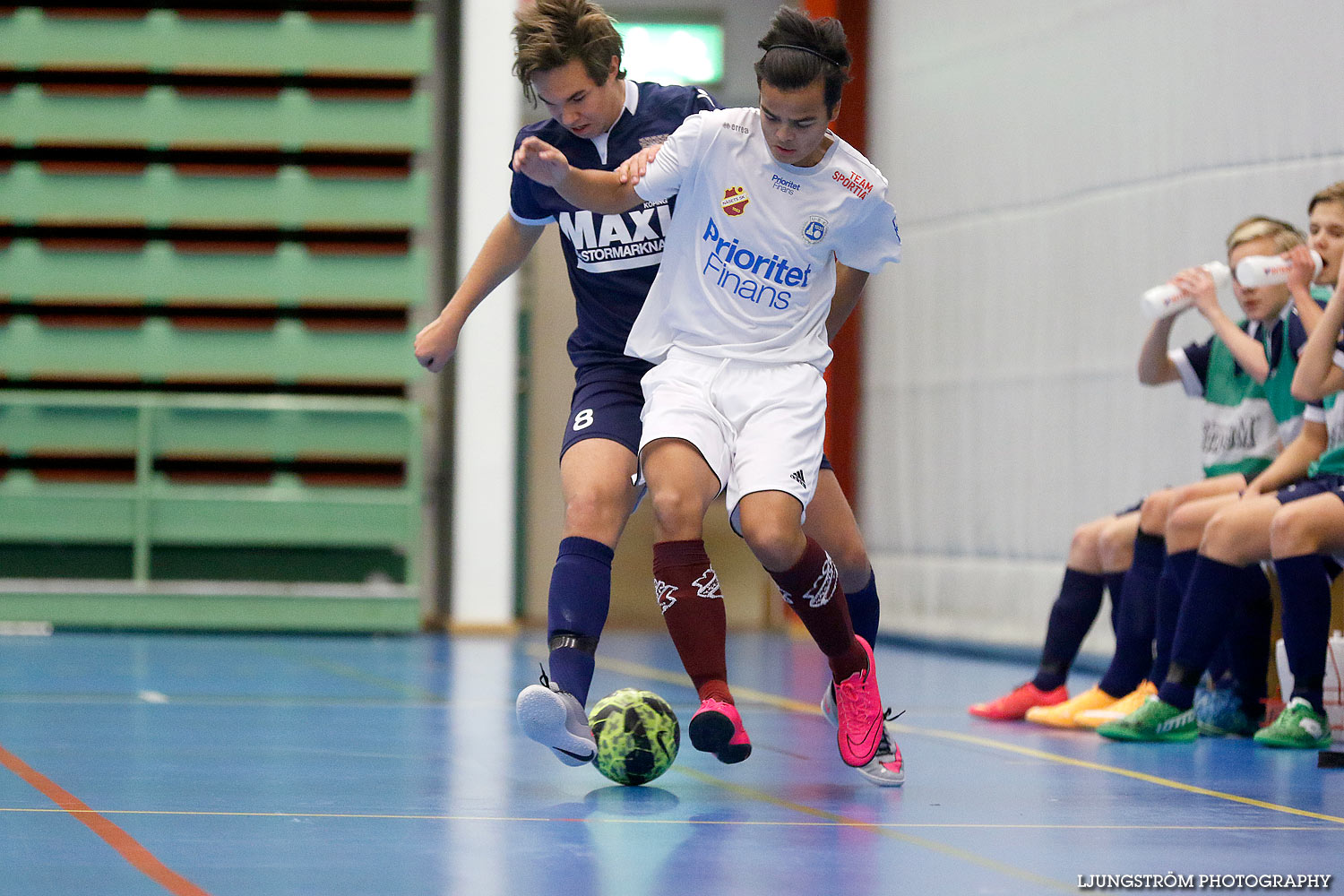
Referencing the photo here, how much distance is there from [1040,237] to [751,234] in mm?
4996

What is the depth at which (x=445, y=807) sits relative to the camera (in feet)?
9.89

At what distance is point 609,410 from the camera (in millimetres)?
3555

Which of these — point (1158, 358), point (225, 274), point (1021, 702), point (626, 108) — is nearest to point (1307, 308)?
point (1158, 358)

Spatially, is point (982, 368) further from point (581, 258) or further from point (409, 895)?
point (409, 895)

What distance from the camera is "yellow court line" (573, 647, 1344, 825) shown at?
3.25 m

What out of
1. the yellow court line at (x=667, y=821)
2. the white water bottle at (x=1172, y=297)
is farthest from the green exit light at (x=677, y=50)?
the yellow court line at (x=667, y=821)

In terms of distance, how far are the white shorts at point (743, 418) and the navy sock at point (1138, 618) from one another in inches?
74.0

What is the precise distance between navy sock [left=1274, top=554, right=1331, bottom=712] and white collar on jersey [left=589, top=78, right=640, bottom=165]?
6.68 ft

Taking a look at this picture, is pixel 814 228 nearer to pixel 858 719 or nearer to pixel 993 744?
pixel 858 719

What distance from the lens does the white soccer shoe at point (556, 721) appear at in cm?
312

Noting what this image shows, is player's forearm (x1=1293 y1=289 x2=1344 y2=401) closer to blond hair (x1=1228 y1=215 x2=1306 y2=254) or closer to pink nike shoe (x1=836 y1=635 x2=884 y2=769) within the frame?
blond hair (x1=1228 y1=215 x2=1306 y2=254)

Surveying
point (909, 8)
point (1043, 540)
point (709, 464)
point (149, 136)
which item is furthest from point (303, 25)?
point (709, 464)

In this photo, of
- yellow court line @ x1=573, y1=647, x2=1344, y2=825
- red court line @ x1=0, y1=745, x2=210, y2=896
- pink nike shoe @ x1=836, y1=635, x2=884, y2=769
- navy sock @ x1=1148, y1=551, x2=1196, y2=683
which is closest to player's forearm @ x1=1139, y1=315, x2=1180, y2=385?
navy sock @ x1=1148, y1=551, x2=1196, y2=683

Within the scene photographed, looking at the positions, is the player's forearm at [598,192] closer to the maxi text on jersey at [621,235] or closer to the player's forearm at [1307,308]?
the maxi text on jersey at [621,235]
